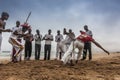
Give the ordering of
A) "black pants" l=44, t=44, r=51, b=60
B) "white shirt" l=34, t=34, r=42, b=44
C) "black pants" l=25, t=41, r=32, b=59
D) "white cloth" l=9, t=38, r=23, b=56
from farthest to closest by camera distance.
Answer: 1. "black pants" l=44, t=44, r=51, b=60
2. "white shirt" l=34, t=34, r=42, b=44
3. "black pants" l=25, t=41, r=32, b=59
4. "white cloth" l=9, t=38, r=23, b=56

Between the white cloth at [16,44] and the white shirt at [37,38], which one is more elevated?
the white shirt at [37,38]

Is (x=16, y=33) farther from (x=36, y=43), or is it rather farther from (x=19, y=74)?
(x=36, y=43)

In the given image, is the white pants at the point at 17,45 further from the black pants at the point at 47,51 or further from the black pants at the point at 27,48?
the black pants at the point at 47,51

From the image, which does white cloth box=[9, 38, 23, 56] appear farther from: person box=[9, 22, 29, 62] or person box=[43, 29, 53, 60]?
person box=[43, 29, 53, 60]

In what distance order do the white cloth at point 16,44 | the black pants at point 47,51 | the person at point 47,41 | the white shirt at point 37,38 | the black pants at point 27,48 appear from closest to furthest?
the white cloth at point 16,44, the black pants at point 27,48, the white shirt at point 37,38, the person at point 47,41, the black pants at point 47,51

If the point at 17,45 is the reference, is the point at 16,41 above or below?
above

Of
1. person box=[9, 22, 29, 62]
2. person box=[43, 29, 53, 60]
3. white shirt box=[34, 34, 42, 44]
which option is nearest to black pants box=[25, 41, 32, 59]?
white shirt box=[34, 34, 42, 44]

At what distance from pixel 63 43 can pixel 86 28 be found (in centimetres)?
159

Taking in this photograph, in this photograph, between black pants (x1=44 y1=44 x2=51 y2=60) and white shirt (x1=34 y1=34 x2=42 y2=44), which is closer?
white shirt (x1=34 y1=34 x2=42 y2=44)

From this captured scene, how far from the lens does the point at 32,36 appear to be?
742 inches

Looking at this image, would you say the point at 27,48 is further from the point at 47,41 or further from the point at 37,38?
the point at 47,41

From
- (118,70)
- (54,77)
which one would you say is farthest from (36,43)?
(54,77)

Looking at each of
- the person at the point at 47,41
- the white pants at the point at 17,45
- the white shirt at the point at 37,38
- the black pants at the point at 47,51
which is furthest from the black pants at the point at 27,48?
the white pants at the point at 17,45

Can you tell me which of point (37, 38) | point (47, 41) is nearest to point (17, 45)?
point (37, 38)
